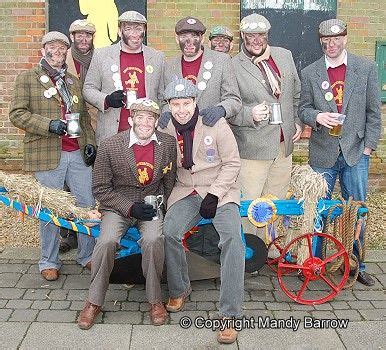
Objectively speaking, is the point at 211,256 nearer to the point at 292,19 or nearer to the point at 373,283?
the point at 373,283

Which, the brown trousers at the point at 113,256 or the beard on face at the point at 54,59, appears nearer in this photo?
the brown trousers at the point at 113,256

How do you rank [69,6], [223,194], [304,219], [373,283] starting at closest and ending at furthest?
[223,194], [304,219], [373,283], [69,6]

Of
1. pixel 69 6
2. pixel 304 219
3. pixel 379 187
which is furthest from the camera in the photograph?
pixel 379 187

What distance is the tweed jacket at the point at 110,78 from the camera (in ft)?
16.6

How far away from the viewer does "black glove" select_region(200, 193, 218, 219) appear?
4383 mm

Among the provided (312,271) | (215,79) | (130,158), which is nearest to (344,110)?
(215,79)

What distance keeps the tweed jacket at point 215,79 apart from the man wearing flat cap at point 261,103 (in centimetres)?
12

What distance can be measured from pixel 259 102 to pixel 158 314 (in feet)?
6.53

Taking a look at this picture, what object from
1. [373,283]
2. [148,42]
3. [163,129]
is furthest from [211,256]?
[148,42]

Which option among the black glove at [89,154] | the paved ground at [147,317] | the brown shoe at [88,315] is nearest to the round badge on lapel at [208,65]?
the black glove at [89,154]

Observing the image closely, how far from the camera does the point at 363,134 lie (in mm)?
5008

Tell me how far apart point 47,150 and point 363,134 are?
2683 mm

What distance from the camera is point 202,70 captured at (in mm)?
5055

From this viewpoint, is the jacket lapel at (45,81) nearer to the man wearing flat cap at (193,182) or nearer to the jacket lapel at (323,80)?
the man wearing flat cap at (193,182)
